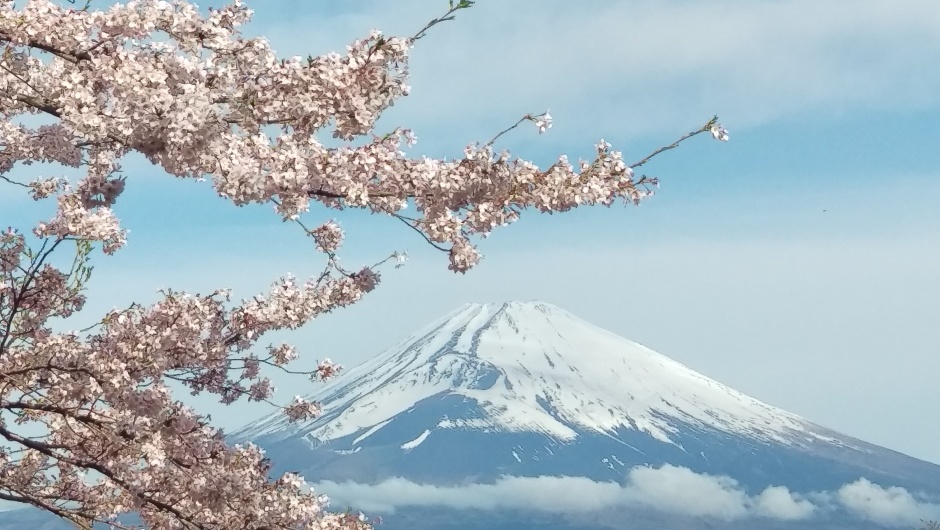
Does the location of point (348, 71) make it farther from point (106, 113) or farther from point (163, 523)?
point (163, 523)

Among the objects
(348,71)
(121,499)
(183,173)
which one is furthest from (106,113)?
(121,499)

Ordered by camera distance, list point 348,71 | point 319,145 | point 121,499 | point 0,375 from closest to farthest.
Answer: point 348,71 → point 319,145 → point 0,375 → point 121,499

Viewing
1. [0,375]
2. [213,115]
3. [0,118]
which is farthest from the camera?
[0,118]

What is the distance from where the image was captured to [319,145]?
536cm

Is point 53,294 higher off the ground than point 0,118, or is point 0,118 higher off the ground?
point 0,118

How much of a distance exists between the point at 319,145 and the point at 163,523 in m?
5.07

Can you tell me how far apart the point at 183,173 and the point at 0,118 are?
366 cm

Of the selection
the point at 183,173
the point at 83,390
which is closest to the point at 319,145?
the point at 183,173

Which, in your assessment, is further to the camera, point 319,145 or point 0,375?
point 0,375

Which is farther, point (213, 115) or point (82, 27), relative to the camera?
point (82, 27)

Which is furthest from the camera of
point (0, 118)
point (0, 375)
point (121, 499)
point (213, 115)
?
point (121, 499)

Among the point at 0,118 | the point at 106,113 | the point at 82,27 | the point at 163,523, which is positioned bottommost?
the point at 163,523

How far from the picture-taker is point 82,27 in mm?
5223

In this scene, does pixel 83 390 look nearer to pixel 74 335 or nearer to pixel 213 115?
pixel 74 335
